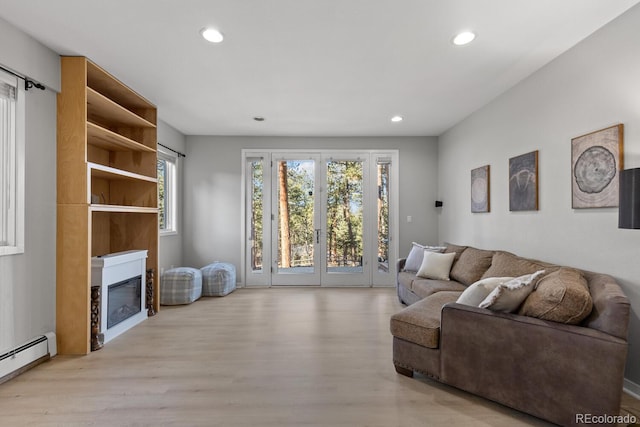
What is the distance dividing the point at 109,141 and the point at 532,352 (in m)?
4.18

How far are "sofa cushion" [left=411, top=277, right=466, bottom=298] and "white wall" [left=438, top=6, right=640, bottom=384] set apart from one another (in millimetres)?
706

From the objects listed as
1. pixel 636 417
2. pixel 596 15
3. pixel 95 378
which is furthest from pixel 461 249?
pixel 95 378

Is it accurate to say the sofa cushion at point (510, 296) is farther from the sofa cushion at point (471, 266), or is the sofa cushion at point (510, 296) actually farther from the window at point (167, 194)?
the window at point (167, 194)

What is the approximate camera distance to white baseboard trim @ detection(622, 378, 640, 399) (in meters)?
2.04

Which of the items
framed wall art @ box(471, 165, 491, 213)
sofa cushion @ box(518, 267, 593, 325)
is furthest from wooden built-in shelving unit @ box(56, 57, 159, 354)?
framed wall art @ box(471, 165, 491, 213)

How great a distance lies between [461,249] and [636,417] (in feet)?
7.59

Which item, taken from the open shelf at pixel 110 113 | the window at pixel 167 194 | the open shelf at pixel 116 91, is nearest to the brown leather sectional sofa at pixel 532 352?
the open shelf at pixel 110 113

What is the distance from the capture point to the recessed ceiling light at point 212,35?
228cm

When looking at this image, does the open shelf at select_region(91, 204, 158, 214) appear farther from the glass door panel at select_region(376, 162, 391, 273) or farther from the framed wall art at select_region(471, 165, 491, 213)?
the framed wall art at select_region(471, 165, 491, 213)

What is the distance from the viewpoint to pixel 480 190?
12.9 ft

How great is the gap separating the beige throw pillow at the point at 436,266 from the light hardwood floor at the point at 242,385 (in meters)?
0.98

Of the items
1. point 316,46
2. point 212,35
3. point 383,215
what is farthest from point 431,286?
point 212,35

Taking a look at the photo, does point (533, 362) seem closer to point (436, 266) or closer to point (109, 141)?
point (436, 266)

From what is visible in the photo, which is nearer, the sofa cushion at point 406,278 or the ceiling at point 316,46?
the ceiling at point 316,46
